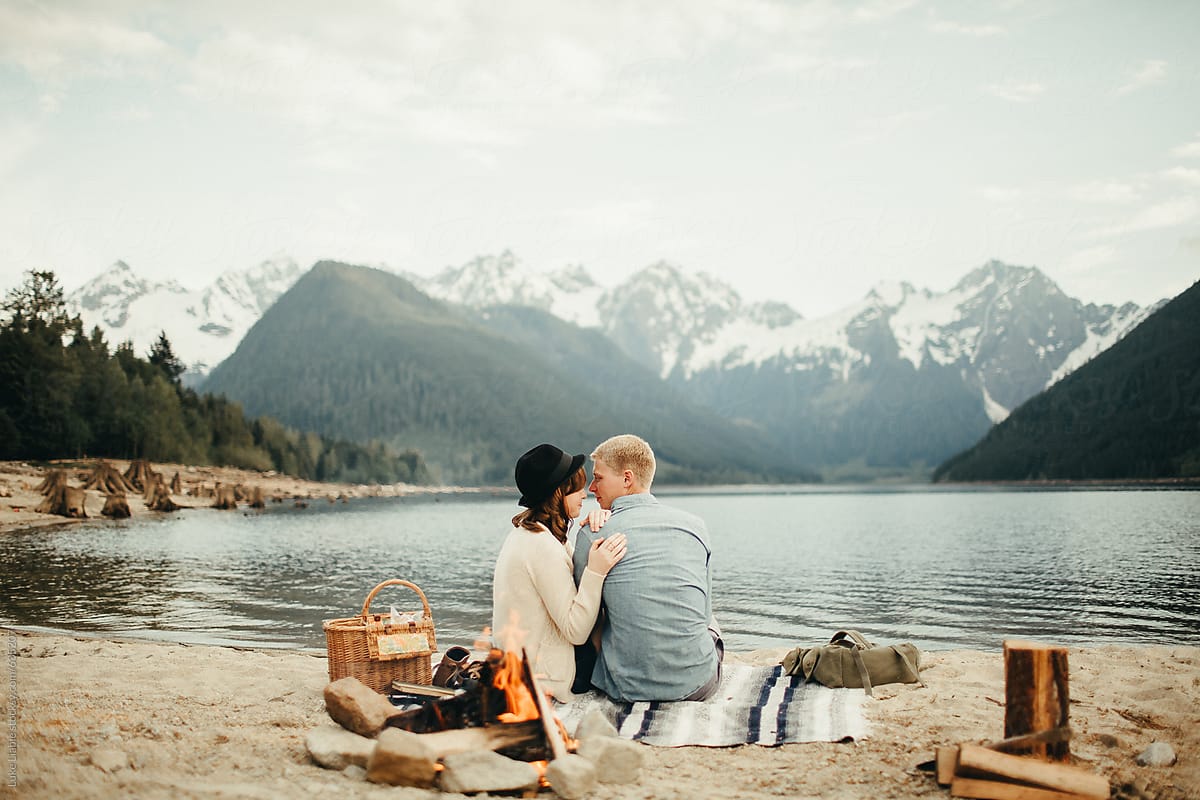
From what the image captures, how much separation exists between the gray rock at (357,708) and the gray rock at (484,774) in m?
1.40

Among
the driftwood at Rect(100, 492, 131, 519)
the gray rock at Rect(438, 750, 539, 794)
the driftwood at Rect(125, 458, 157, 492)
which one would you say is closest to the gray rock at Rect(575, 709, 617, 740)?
the gray rock at Rect(438, 750, 539, 794)

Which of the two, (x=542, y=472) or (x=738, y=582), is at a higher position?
(x=542, y=472)

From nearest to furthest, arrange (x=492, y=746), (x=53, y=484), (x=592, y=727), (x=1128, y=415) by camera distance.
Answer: (x=492, y=746) → (x=592, y=727) → (x=53, y=484) → (x=1128, y=415)

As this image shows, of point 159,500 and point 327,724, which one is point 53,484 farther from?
point 327,724

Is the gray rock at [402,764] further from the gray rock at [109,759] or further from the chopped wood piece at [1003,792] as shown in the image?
the chopped wood piece at [1003,792]

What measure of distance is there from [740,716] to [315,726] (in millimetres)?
3987

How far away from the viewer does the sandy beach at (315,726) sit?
6.18m

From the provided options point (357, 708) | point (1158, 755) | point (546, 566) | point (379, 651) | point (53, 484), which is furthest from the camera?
point (53, 484)

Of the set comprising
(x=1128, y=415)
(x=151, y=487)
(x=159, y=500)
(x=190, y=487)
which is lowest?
(x=159, y=500)

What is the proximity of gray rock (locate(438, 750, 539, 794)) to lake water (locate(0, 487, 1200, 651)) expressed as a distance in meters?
11.0

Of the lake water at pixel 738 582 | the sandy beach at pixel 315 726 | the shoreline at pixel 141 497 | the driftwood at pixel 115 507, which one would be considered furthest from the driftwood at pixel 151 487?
the sandy beach at pixel 315 726

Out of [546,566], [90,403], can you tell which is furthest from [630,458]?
[90,403]

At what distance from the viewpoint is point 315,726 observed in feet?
26.7

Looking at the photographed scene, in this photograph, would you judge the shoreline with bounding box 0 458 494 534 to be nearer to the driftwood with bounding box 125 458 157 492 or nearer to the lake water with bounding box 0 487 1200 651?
the driftwood with bounding box 125 458 157 492
